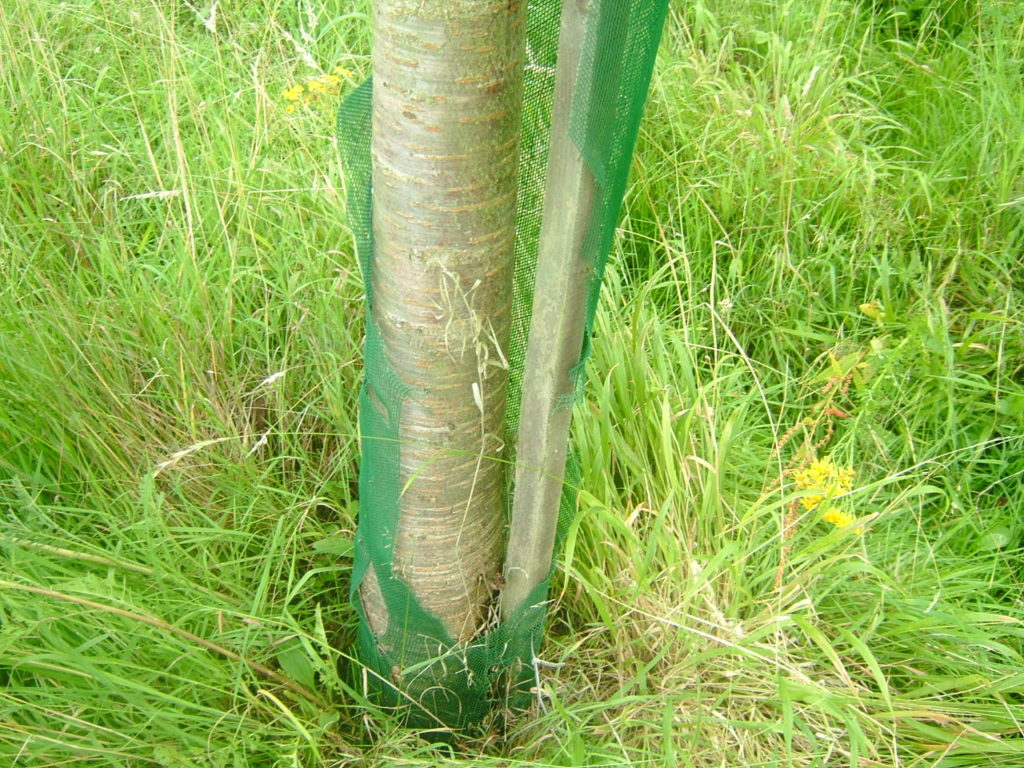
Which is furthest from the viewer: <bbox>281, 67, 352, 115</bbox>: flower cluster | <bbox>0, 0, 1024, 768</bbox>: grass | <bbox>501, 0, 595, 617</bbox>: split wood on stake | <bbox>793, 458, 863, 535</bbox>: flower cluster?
<bbox>281, 67, 352, 115</bbox>: flower cluster

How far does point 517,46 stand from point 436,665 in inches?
39.7

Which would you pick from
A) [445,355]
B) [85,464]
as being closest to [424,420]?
[445,355]

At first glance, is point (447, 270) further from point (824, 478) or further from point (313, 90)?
point (313, 90)

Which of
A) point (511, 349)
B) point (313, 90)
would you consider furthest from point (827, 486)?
point (313, 90)

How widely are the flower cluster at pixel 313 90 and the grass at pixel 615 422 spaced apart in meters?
0.05

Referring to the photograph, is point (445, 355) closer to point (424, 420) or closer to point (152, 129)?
point (424, 420)

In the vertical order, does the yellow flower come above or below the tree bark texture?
below

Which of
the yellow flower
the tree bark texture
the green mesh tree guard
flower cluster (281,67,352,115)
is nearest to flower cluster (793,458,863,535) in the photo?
the yellow flower

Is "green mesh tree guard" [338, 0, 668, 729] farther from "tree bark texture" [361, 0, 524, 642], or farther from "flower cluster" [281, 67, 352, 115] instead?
"flower cluster" [281, 67, 352, 115]

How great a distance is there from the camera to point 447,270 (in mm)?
1234

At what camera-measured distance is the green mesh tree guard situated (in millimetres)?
1095

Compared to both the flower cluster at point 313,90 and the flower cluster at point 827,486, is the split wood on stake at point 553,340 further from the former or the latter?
the flower cluster at point 313,90

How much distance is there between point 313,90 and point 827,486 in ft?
5.25

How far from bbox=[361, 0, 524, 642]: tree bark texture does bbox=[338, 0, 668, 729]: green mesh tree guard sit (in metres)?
0.03
